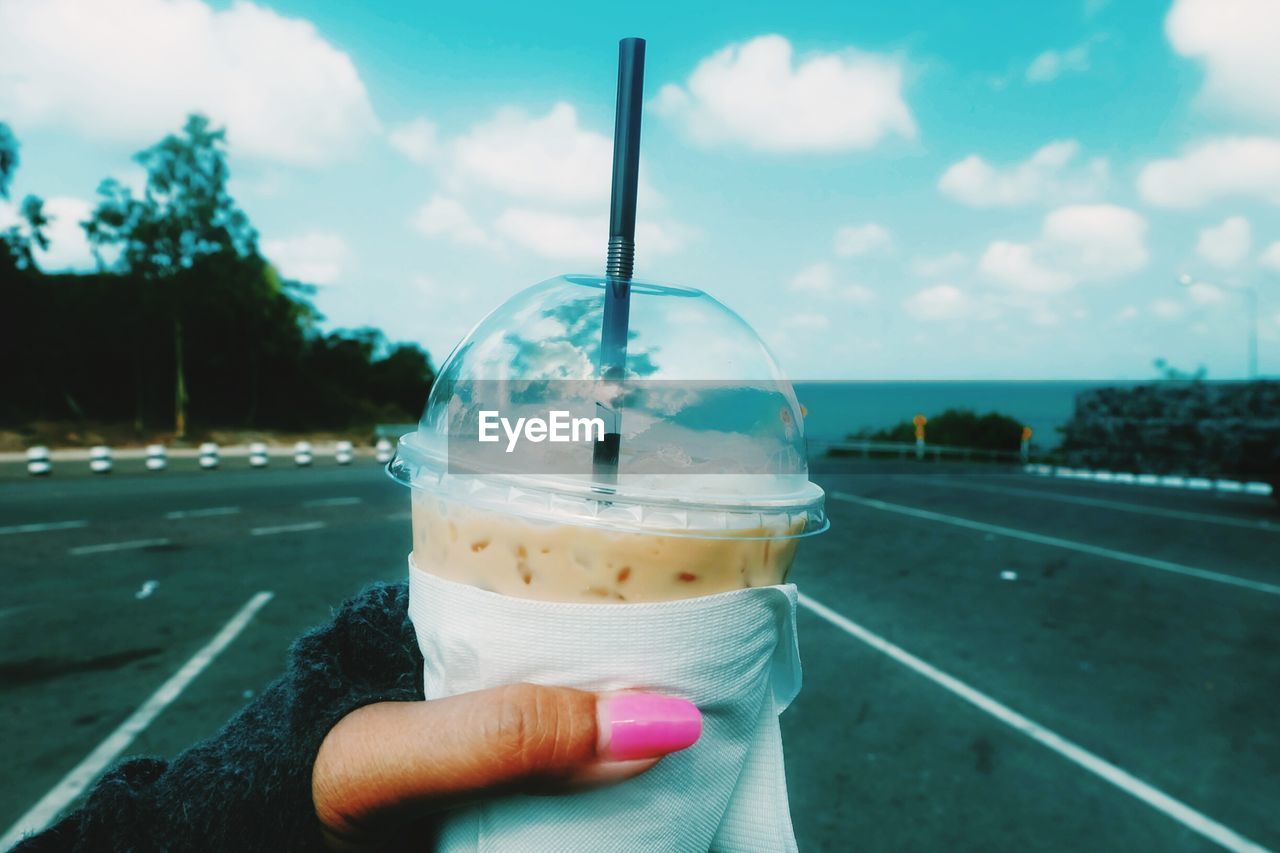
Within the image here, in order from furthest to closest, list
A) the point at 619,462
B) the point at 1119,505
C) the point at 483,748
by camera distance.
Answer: the point at 1119,505 → the point at 619,462 → the point at 483,748

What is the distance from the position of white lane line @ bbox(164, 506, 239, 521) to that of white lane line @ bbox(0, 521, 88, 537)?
939mm

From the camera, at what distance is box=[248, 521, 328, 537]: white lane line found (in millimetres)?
8789

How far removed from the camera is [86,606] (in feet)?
19.6

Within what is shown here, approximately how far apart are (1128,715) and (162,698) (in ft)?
18.6

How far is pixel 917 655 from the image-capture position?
5293 mm

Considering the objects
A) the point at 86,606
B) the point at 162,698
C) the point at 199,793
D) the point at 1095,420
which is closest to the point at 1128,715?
the point at 199,793

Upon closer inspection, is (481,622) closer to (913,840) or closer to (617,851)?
(617,851)

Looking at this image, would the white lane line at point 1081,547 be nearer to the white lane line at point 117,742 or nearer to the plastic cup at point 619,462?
the plastic cup at point 619,462

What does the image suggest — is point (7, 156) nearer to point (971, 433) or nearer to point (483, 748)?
point (483, 748)

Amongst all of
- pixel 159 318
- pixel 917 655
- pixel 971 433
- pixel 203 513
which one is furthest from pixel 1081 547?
pixel 971 433

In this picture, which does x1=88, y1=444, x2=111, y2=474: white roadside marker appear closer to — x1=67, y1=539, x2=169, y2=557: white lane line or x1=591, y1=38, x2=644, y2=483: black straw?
x1=67, y1=539, x2=169, y2=557: white lane line

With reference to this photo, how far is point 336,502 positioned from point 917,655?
28.7 feet

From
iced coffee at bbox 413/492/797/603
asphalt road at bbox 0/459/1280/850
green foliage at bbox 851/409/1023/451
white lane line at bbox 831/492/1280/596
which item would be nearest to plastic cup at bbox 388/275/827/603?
iced coffee at bbox 413/492/797/603

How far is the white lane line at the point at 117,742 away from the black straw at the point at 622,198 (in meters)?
2.49
